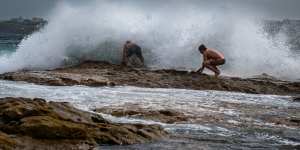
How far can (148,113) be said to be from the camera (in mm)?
9922

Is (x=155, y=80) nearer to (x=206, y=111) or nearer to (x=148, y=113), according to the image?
(x=206, y=111)

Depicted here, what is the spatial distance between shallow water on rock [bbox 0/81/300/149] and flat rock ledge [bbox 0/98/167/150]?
0.25 metres

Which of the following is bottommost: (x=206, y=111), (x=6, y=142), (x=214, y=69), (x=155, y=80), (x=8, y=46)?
(x=206, y=111)

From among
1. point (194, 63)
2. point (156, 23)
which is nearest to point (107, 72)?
point (194, 63)

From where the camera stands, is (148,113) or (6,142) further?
(148,113)

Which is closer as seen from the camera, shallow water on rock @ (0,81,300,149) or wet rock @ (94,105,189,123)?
shallow water on rock @ (0,81,300,149)

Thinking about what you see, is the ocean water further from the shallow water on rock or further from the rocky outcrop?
the shallow water on rock

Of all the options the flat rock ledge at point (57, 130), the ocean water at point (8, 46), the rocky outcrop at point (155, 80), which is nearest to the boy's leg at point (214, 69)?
the rocky outcrop at point (155, 80)

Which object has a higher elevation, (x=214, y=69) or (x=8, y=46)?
(x=8, y=46)

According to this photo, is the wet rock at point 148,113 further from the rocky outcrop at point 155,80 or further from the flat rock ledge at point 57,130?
the rocky outcrop at point 155,80

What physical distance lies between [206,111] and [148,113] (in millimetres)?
1287

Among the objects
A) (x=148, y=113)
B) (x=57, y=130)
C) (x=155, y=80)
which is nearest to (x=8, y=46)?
(x=155, y=80)

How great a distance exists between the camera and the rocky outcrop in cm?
1533

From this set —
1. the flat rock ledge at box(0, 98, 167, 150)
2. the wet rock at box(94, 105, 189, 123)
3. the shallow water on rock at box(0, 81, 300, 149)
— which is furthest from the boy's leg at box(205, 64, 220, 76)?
the flat rock ledge at box(0, 98, 167, 150)
